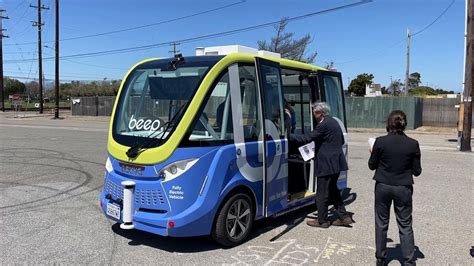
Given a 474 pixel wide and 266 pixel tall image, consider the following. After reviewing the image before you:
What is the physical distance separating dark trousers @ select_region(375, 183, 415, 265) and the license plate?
9.50 ft

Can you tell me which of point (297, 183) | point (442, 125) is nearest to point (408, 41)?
point (442, 125)

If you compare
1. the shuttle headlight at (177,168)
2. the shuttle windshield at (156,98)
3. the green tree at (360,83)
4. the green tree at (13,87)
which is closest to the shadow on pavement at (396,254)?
the shuttle headlight at (177,168)

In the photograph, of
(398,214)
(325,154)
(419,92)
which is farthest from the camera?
(419,92)

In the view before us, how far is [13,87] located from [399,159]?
12177 cm

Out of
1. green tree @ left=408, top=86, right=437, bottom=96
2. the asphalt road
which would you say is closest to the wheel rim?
the asphalt road

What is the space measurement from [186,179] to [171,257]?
900 mm

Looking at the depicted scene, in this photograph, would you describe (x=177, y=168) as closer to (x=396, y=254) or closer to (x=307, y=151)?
(x=307, y=151)

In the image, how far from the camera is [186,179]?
15.6ft

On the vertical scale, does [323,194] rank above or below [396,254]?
above

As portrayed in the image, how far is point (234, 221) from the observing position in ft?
17.3

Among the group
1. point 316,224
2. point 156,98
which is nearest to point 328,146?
point 316,224

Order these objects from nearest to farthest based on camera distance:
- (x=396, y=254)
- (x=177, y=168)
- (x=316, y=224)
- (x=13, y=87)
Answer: (x=177, y=168)
(x=396, y=254)
(x=316, y=224)
(x=13, y=87)

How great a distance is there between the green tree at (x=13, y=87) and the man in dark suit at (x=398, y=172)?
385 ft

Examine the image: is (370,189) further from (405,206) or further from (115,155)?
(115,155)
